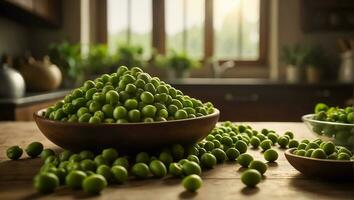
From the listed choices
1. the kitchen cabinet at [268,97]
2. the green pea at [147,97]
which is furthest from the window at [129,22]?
the green pea at [147,97]

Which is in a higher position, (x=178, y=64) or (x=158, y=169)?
(x=178, y=64)

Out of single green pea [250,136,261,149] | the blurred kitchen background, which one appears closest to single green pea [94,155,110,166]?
single green pea [250,136,261,149]

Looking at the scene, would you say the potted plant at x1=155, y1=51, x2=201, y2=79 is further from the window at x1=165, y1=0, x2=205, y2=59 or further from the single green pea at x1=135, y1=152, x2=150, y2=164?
the single green pea at x1=135, y1=152, x2=150, y2=164

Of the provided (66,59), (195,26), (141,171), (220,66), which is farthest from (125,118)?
(195,26)

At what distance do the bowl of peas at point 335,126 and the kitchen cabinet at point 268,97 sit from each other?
2675 mm

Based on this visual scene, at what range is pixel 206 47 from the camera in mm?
4883

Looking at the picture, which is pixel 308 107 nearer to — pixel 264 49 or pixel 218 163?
pixel 264 49

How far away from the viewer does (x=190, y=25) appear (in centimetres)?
495

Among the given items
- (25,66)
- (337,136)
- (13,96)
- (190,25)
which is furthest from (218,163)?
(190,25)

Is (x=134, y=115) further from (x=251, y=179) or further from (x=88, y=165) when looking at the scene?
(x=251, y=179)

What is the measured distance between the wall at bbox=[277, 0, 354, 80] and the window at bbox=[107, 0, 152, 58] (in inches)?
52.7

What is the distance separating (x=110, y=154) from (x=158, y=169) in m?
0.09

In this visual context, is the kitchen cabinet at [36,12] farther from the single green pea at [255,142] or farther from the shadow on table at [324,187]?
the shadow on table at [324,187]

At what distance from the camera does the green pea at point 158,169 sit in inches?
32.7
